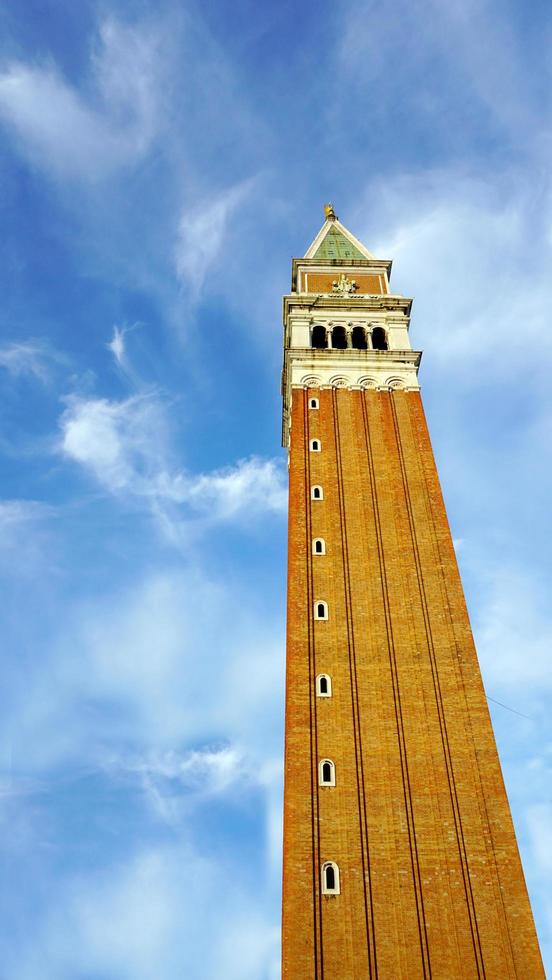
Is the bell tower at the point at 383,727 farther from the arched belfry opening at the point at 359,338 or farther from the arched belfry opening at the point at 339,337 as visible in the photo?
the arched belfry opening at the point at 339,337

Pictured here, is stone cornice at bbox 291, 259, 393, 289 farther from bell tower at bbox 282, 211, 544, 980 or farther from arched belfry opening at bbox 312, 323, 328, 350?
bell tower at bbox 282, 211, 544, 980

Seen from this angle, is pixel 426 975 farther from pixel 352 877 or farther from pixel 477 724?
pixel 477 724

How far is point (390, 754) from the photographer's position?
99.3ft

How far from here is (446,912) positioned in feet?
86.5

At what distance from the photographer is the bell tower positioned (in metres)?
25.9

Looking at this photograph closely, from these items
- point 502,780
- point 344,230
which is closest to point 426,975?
point 502,780

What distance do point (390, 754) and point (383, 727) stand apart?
1.08 m

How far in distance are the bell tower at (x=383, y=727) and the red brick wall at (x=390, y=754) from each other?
0.05 meters

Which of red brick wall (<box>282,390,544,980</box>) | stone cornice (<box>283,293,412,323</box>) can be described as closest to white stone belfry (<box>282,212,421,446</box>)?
stone cornice (<box>283,293,412,323</box>)

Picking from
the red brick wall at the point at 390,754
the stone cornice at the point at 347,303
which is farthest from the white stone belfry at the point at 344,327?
the red brick wall at the point at 390,754

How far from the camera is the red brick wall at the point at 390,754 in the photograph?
25.8 m

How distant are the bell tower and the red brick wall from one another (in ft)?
0.18

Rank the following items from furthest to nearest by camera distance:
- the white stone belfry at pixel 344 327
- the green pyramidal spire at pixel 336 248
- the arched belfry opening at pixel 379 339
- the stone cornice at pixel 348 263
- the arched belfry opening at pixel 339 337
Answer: the green pyramidal spire at pixel 336 248 < the stone cornice at pixel 348 263 < the arched belfry opening at pixel 339 337 < the arched belfry opening at pixel 379 339 < the white stone belfry at pixel 344 327

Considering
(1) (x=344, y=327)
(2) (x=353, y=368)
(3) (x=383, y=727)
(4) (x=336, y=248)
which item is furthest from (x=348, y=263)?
(3) (x=383, y=727)
